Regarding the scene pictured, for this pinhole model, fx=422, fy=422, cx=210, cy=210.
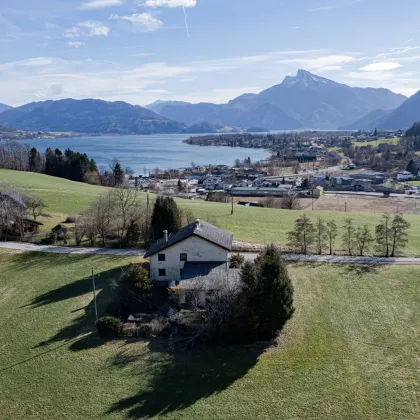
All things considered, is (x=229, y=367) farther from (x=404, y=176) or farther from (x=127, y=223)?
(x=404, y=176)

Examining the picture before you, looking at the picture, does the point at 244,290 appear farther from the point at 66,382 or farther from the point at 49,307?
the point at 49,307

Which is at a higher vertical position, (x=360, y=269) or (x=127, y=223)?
(x=127, y=223)

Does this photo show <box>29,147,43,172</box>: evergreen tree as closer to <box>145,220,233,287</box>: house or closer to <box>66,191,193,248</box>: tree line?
<box>66,191,193,248</box>: tree line

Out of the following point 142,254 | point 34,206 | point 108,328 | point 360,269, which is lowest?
point 108,328

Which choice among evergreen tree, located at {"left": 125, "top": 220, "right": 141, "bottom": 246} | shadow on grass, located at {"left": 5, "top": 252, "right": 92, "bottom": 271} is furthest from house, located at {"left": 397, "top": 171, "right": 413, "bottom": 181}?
shadow on grass, located at {"left": 5, "top": 252, "right": 92, "bottom": 271}

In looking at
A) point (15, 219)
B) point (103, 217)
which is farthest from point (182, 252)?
point (15, 219)

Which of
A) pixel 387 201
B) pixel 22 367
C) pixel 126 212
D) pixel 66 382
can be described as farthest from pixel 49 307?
pixel 387 201

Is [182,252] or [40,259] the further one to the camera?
[40,259]
